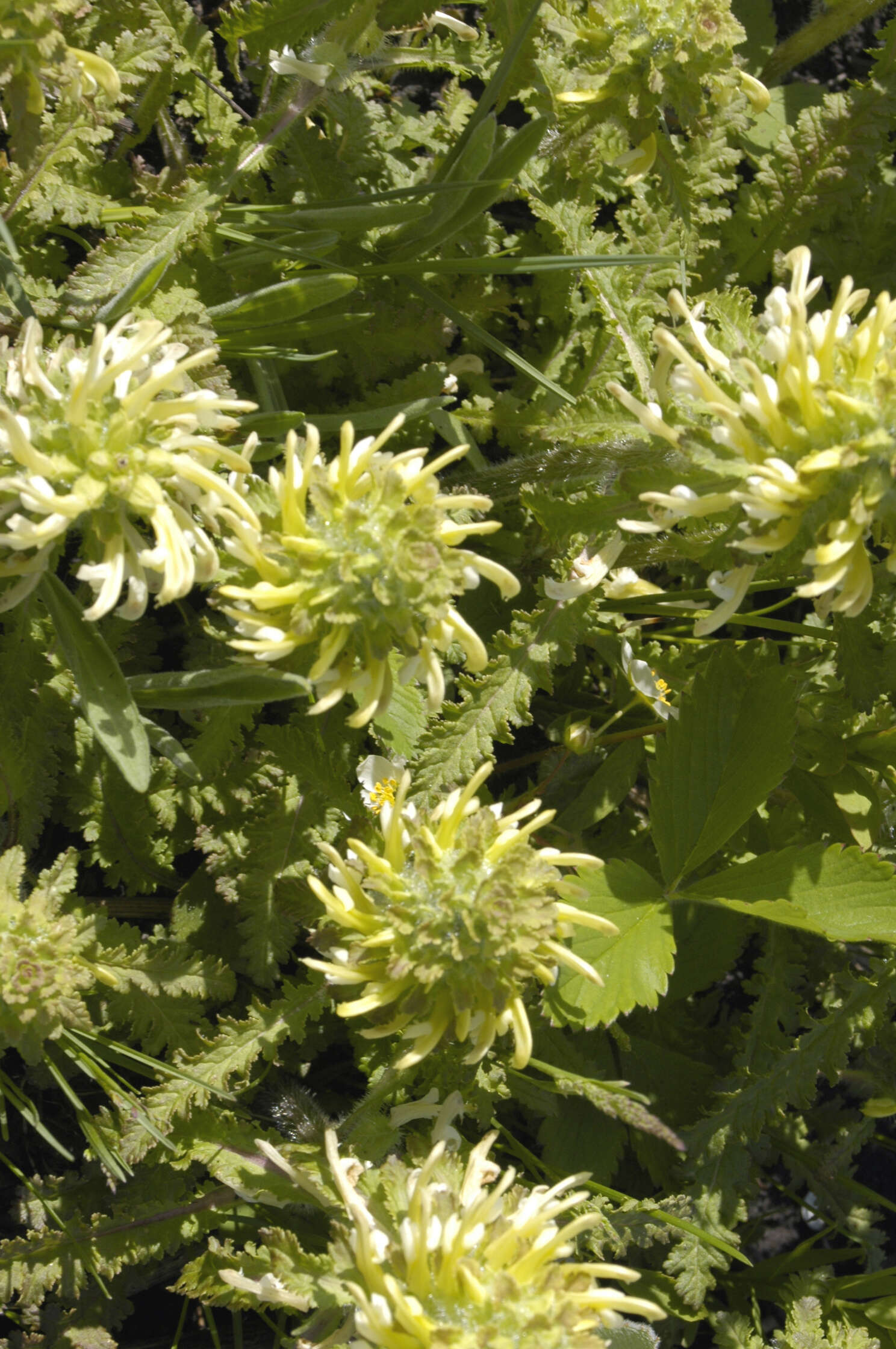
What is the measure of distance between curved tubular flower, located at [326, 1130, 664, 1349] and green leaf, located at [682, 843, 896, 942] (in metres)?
1.04

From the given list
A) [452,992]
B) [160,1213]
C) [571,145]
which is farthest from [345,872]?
[571,145]

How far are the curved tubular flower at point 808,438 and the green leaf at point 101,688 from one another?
1194 mm

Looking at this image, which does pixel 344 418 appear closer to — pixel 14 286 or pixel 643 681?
pixel 14 286

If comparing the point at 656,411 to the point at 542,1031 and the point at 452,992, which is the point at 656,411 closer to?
the point at 452,992

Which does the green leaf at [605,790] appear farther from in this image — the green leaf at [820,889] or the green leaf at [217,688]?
the green leaf at [217,688]

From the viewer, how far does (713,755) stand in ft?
10.7

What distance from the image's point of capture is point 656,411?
2.45 m

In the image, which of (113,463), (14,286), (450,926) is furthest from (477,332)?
(450,926)

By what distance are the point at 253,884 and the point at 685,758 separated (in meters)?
1.30

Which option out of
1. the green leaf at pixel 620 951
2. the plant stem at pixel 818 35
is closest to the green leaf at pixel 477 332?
the green leaf at pixel 620 951

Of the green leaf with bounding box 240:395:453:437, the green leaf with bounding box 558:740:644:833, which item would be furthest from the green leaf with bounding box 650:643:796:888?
the green leaf with bounding box 240:395:453:437

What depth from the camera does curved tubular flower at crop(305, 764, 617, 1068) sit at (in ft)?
7.32

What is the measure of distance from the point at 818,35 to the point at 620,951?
331cm

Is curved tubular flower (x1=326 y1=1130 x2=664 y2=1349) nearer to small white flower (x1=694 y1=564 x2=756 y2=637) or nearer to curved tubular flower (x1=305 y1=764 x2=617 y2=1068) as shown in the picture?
curved tubular flower (x1=305 y1=764 x2=617 y2=1068)
